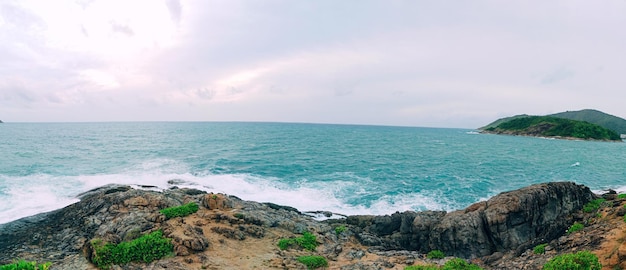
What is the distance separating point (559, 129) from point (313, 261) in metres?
177

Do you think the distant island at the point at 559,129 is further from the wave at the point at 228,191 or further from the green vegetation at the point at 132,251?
the green vegetation at the point at 132,251

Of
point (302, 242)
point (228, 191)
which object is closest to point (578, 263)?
point (302, 242)

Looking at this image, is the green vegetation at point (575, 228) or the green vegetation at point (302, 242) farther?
the green vegetation at point (302, 242)

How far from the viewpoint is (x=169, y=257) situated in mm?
14602

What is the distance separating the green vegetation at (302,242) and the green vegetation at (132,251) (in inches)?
228

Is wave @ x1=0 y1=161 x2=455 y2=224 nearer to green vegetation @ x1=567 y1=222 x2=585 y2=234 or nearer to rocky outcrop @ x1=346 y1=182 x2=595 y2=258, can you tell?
rocky outcrop @ x1=346 y1=182 x2=595 y2=258

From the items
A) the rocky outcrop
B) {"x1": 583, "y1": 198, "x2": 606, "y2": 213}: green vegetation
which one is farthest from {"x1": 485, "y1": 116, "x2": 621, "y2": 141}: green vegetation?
the rocky outcrop

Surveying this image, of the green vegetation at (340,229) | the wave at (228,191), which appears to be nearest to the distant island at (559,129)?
the wave at (228,191)

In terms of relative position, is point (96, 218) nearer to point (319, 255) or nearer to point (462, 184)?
point (319, 255)

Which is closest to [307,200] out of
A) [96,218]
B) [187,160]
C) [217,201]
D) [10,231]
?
[217,201]

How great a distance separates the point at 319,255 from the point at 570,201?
59.4 feet

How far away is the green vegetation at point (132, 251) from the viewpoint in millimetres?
13945

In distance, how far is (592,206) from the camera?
→ 65.4 feet

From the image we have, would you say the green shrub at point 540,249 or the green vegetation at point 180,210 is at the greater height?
the green vegetation at point 180,210
